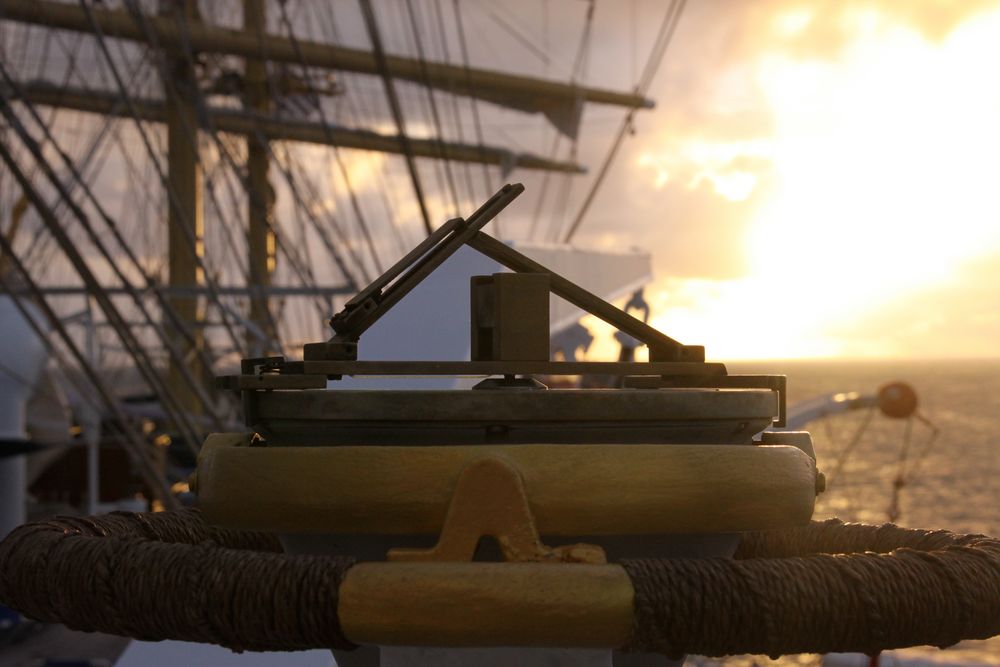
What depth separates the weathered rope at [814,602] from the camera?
1.22 metres

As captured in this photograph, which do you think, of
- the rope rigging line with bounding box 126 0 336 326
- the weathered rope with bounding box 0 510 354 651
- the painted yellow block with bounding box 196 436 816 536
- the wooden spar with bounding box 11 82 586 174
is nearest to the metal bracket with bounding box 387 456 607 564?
the painted yellow block with bounding box 196 436 816 536

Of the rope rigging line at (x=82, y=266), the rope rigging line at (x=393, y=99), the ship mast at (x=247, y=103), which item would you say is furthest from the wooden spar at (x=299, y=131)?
the rope rigging line at (x=82, y=266)

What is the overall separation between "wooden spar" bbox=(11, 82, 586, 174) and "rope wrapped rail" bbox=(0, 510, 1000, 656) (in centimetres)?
2052

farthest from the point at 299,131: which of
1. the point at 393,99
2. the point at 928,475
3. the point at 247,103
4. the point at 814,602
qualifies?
the point at 928,475

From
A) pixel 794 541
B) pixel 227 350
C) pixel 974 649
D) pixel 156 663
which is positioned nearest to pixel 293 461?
pixel 794 541

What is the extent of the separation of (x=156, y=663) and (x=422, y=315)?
3.16 feet

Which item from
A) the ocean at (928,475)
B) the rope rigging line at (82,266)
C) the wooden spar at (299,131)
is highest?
the wooden spar at (299,131)

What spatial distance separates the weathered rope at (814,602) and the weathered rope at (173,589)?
1.13 feet

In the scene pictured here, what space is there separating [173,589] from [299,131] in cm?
2922

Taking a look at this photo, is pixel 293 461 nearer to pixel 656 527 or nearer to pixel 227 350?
pixel 656 527

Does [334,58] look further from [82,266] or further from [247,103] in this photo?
[82,266]

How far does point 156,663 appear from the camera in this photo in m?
2.40

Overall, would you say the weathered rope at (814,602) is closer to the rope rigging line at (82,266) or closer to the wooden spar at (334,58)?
the rope rigging line at (82,266)

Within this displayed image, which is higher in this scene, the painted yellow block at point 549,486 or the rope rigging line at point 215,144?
the rope rigging line at point 215,144
